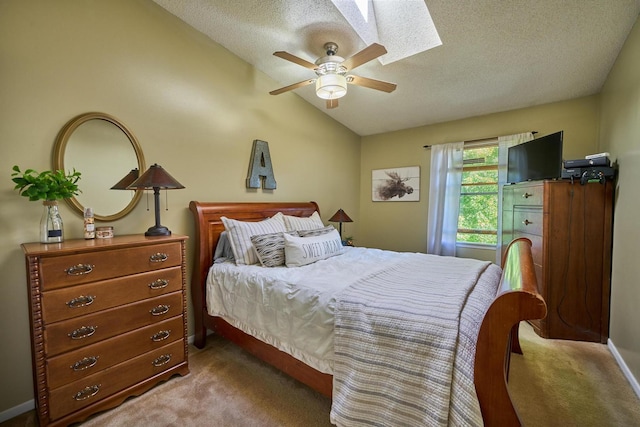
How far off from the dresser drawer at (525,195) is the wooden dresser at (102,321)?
3.23 meters

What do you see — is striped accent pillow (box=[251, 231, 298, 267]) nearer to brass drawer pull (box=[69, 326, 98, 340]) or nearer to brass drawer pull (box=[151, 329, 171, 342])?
brass drawer pull (box=[151, 329, 171, 342])

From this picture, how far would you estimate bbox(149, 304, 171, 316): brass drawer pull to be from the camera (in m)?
1.81

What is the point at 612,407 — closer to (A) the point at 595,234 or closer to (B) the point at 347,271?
(A) the point at 595,234

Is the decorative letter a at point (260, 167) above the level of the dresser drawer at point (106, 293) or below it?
above

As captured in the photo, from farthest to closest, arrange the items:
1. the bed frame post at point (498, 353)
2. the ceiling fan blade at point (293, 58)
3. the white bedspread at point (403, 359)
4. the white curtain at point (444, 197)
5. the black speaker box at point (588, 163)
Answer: the white curtain at point (444, 197)
the black speaker box at point (588, 163)
the ceiling fan blade at point (293, 58)
the white bedspread at point (403, 359)
the bed frame post at point (498, 353)

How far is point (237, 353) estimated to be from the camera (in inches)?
90.6

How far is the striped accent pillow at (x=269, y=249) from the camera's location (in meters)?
2.28

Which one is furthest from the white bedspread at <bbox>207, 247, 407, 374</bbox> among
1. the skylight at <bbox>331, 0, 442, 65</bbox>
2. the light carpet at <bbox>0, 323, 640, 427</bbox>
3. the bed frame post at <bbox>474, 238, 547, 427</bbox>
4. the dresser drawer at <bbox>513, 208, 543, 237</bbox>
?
the skylight at <bbox>331, 0, 442, 65</bbox>

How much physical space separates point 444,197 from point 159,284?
3.70m

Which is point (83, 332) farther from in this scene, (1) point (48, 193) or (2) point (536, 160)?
(2) point (536, 160)

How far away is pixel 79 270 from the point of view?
59.1 inches

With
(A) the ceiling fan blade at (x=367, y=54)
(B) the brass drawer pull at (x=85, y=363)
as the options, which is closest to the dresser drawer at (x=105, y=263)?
(B) the brass drawer pull at (x=85, y=363)

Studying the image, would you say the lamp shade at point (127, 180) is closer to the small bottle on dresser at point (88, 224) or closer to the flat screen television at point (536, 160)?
the small bottle on dresser at point (88, 224)

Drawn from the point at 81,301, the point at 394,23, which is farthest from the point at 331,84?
the point at 81,301
